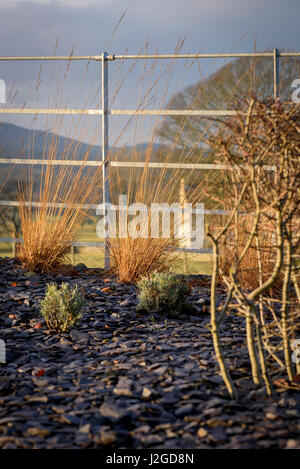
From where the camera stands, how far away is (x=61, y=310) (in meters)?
2.37

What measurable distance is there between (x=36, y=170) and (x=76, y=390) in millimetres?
2343

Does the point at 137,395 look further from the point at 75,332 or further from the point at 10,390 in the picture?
the point at 75,332

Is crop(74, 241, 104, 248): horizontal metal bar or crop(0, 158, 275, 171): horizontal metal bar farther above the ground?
crop(0, 158, 275, 171): horizontal metal bar

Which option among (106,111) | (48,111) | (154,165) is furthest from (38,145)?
(154,165)

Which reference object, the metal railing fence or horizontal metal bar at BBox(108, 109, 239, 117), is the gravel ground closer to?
the metal railing fence

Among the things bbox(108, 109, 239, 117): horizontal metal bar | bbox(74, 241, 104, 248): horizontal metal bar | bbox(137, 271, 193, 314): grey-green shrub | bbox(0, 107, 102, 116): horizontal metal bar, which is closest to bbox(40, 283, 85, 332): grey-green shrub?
bbox(137, 271, 193, 314): grey-green shrub

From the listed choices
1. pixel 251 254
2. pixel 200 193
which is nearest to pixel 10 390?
pixel 251 254

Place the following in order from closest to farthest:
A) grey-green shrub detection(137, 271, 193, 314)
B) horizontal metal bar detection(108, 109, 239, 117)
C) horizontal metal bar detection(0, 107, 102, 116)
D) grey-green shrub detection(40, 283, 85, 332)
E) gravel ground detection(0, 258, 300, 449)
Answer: gravel ground detection(0, 258, 300, 449) → grey-green shrub detection(40, 283, 85, 332) → grey-green shrub detection(137, 271, 193, 314) → horizontal metal bar detection(108, 109, 239, 117) → horizontal metal bar detection(0, 107, 102, 116)

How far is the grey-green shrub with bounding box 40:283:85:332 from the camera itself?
7.81 ft

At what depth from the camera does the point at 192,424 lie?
1.47 m

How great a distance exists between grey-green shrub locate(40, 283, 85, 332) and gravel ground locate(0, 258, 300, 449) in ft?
0.17

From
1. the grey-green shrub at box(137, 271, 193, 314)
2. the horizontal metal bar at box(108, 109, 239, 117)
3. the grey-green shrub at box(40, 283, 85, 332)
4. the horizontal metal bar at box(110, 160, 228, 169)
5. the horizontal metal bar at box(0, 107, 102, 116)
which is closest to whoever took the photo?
the grey-green shrub at box(40, 283, 85, 332)

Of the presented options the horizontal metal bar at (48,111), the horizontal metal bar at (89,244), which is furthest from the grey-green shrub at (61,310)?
the horizontal metal bar at (48,111)

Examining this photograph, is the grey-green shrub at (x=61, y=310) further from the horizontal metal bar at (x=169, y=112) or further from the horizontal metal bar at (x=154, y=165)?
the horizontal metal bar at (x=169, y=112)
